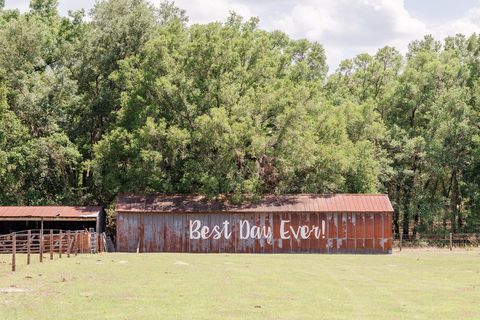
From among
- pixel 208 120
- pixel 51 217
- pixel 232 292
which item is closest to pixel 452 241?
pixel 208 120

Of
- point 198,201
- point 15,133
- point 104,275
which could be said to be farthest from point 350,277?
point 15,133

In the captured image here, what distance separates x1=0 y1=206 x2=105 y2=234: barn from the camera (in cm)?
4209

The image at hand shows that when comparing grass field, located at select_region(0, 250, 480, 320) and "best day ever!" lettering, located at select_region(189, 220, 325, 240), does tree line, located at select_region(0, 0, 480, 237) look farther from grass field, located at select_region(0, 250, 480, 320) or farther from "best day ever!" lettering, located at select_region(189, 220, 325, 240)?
grass field, located at select_region(0, 250, 480, 320)

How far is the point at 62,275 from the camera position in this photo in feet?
69.3

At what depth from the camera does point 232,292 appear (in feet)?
60.0

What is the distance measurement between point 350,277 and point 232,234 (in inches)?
737

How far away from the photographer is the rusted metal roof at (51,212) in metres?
42.1

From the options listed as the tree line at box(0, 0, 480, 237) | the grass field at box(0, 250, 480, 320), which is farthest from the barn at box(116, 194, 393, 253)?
→ the grass field at box(0, 250, 480, 320)

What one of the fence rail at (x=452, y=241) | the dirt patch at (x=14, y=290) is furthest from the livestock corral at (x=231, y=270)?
the fence rail at (x=452, y=241)

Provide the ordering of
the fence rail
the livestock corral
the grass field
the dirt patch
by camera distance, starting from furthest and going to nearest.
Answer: the fence rail → the dirt patch → the livestock corral → the grass field

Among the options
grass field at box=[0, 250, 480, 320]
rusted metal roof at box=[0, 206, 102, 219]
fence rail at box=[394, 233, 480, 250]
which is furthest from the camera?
fence rail at box=[394, 233, 480, 250]

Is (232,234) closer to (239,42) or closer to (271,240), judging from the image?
(271,240)

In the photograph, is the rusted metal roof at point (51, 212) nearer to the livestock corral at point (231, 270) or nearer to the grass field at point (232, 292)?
the livestock corral at point (231, 270)

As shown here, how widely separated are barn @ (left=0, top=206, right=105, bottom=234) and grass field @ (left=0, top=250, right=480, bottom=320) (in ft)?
51.6
